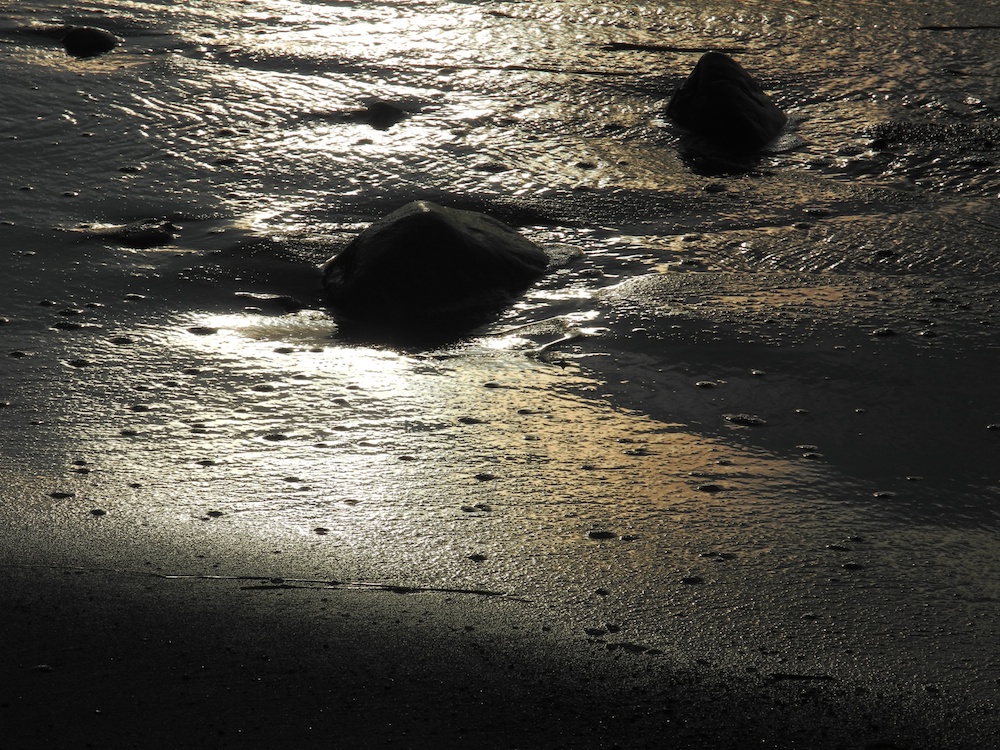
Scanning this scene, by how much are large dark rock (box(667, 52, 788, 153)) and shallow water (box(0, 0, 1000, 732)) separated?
0.12m

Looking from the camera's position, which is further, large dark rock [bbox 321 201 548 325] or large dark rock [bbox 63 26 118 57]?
large dark rock [bbox 63 26 118 57]

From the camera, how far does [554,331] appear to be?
382 centimetres

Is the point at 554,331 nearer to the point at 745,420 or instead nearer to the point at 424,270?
the point at 424,270

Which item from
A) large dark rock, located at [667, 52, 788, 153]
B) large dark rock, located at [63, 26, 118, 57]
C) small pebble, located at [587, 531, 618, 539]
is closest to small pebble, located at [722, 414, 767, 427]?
small pebble, located at [587, 531, 618, 539]

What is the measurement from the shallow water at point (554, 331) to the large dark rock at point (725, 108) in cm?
12

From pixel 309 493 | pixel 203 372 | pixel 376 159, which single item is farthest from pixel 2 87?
pixel 309 493

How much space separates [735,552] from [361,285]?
1.80 metres

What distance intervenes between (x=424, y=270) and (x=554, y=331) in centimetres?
54

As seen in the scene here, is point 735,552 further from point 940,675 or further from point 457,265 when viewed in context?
point 457,265

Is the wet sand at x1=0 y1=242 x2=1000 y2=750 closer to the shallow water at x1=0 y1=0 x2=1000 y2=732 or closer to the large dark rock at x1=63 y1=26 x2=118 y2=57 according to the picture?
the shallow water at x1=0 y1=0 x2=1000 y2=732

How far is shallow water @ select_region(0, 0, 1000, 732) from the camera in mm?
2621

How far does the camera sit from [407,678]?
88.4 inches

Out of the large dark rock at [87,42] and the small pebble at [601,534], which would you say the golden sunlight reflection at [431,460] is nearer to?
the small pebble at [601,534]

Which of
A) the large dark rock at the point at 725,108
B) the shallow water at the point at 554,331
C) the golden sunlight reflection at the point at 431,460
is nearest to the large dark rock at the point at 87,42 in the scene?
the shallow water at the point at 554,331
